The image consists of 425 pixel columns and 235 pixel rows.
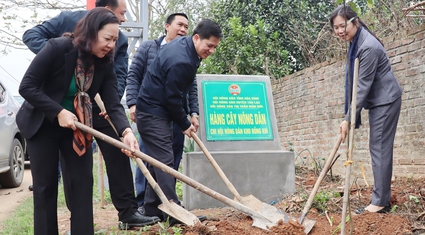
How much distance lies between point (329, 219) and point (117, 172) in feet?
5.68

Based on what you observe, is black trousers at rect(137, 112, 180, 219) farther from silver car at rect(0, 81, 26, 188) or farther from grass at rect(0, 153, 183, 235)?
silver car at rect(0, 81, 26, 188)

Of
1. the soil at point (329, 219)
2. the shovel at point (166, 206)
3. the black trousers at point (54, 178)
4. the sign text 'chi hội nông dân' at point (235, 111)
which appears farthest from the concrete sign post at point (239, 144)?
the black trousers at point (54, 178)

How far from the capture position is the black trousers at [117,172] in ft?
12.3

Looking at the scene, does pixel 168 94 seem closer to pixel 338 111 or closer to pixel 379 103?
pixel 379 103

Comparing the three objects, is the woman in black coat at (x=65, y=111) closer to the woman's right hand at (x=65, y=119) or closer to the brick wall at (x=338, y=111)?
the woman's right hand at (x=65, y=119)

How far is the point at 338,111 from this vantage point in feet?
22.8

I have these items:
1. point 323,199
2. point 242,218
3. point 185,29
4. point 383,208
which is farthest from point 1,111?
point 383,208

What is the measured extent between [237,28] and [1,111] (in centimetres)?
545

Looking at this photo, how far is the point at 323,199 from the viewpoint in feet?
14.5

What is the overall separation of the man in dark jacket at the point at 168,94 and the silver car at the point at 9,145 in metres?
3.59

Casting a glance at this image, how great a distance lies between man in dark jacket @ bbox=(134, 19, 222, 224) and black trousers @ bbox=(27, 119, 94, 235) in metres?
1.10

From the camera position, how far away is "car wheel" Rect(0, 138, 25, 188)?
7.45 meters

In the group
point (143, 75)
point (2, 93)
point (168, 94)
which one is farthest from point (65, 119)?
point (2, 93)

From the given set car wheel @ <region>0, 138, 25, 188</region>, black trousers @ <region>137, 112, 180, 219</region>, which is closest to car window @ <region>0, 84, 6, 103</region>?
car wheel @ <region>0, 138, 25, 188</region>
